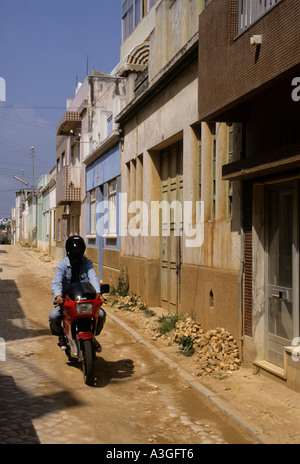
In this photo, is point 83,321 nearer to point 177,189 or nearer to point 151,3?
point 177,189

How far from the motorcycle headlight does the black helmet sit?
1026 mm

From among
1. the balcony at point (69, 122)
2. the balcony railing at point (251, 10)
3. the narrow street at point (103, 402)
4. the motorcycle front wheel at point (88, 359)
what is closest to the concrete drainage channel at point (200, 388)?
the narrow street at point (103, 402)

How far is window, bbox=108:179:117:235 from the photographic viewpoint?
17.9 meters

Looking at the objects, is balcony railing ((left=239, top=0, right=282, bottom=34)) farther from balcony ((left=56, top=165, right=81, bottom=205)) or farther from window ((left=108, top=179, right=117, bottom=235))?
balcony ((left=56, top=165, right=81, bottom=205))

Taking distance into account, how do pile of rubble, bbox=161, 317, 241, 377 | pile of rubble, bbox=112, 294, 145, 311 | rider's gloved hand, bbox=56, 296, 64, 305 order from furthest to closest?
pile of rubble, bbox=112, 294, 145, 311, pile of rubble, bbox=161, 317, 241, 377, rider's gloved hand, bbox=56, 296, 64, 305

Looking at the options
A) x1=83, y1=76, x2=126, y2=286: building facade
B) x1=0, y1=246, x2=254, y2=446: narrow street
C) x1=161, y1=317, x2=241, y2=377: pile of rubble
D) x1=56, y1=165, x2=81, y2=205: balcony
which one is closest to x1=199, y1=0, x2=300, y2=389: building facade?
x1=161, y1=317, x2=241, y2=377: pile of rubble

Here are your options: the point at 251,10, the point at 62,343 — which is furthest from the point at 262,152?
the point at 62,343

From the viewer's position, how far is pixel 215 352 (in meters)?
7.98

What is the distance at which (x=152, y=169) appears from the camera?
13422mm

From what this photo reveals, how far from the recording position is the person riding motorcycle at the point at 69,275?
7410mm

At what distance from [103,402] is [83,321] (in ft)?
3.94

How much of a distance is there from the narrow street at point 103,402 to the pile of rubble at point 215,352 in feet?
1.77

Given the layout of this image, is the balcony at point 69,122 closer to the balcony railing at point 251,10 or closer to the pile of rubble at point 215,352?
the pile of rubble at point 215,352
